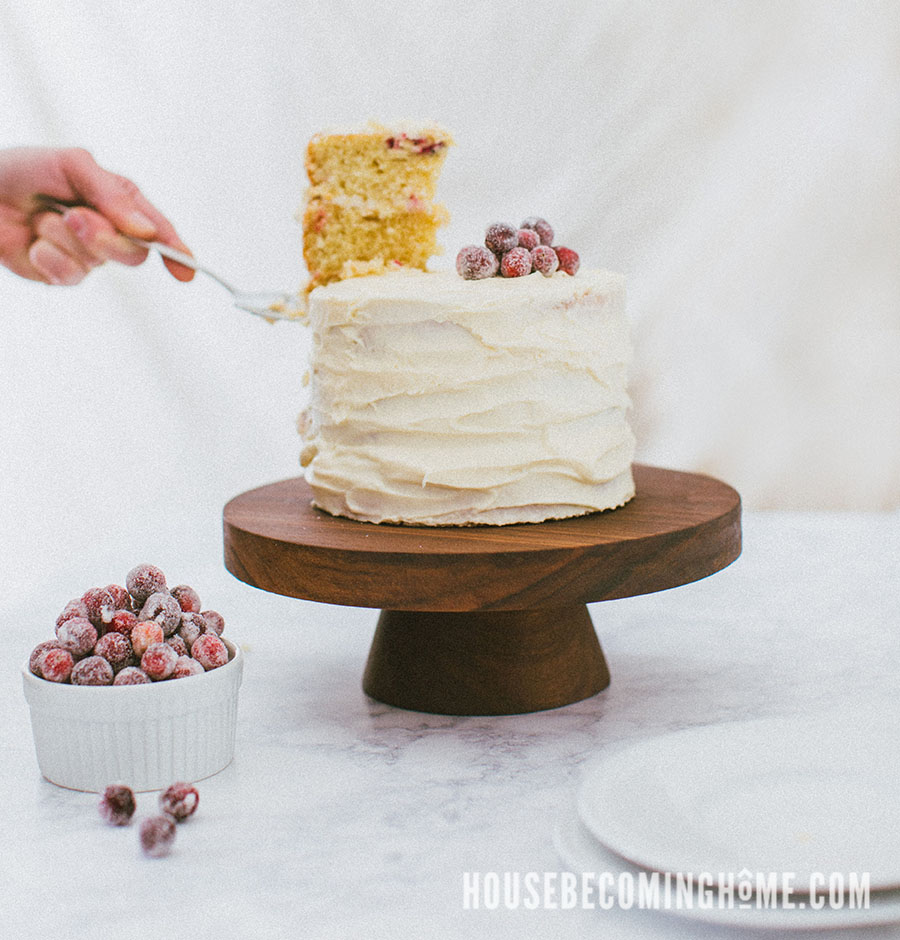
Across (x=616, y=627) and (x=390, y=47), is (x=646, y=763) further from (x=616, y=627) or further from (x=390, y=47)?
(x=390, y=47)

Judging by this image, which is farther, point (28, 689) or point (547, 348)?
point (547, 348)

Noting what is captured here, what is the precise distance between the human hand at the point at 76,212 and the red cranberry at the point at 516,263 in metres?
0.68

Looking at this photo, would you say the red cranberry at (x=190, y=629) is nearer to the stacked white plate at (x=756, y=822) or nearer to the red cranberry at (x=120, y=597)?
the red cranberry at (x=120, y=597)

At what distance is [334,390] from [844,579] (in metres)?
1.15

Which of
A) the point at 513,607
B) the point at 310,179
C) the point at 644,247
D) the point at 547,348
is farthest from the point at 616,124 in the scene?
the point at 513,607

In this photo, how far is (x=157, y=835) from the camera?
1.32 meters

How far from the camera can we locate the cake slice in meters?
1.95

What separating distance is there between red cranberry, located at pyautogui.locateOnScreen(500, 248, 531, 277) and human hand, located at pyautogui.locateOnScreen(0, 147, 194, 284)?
0.68 metres

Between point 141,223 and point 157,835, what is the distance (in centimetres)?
117

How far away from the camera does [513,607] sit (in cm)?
149

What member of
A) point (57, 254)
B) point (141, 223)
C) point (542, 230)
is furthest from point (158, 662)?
point (57, 254)

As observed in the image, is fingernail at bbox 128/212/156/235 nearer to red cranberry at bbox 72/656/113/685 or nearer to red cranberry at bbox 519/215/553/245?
red cranberry at bbox 519/215/553/245

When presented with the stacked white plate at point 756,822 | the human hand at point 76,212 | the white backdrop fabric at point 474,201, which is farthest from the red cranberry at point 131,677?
the white backdrop fabric at point 474,201

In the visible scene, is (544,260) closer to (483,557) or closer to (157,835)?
(483,557)
